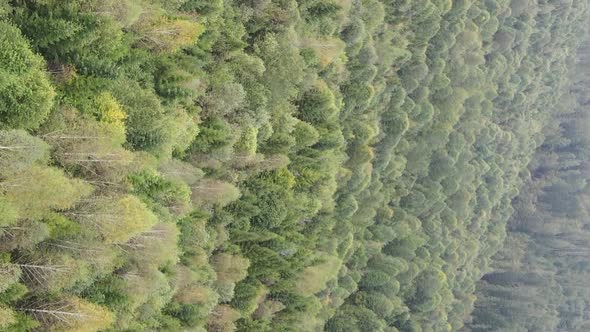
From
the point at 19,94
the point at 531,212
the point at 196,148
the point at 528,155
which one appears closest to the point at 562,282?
the point at 531,212

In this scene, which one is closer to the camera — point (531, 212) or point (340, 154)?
point (340, 154)

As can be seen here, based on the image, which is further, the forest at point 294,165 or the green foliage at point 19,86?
the forest at point 294,165

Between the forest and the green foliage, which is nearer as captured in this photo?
the green foliage

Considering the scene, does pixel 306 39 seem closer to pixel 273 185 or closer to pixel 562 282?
pixel 273 185

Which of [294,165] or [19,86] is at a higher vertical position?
[19,86]

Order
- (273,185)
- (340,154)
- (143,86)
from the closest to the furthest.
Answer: (143,86) < (273,185) < (340,154)

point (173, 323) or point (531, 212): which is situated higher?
point (531, 212)

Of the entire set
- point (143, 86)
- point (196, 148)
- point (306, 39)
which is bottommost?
point (196, 148)

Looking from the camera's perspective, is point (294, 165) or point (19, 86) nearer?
point (19, 86)
